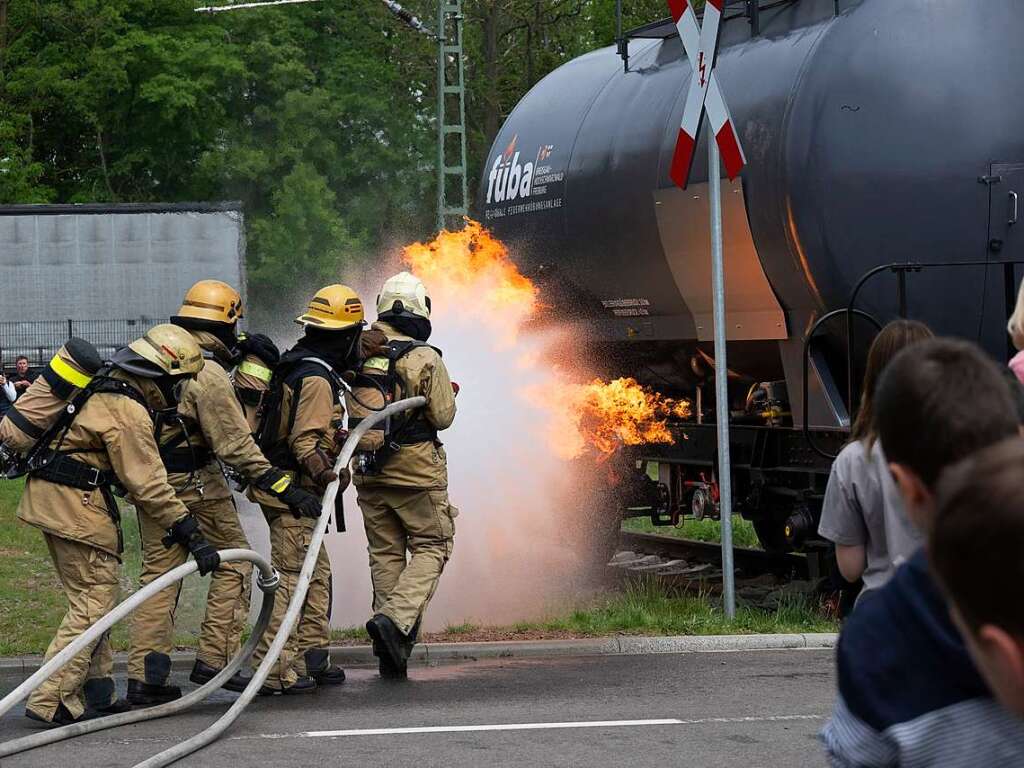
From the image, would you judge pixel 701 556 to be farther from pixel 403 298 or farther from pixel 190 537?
pixel 190 537

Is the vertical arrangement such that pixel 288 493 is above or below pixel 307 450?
below

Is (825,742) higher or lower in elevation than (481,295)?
lower

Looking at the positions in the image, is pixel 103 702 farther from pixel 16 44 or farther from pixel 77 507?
pixel 16 44

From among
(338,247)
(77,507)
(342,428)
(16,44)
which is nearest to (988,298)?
(342,428)

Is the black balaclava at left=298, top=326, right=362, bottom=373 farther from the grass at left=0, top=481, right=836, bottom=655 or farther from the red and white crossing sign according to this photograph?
the red and white crossing sign

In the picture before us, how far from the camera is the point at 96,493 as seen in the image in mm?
7352

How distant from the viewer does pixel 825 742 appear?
2350 mm

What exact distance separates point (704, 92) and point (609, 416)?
136 inches

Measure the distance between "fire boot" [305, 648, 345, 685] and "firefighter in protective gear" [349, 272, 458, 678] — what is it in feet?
0.82

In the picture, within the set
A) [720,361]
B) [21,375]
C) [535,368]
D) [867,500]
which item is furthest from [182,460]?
[21,375]

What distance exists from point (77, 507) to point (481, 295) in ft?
19.7

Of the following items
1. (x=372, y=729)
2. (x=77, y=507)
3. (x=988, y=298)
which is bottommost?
(x=372, y=729)

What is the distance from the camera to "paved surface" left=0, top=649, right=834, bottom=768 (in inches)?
255

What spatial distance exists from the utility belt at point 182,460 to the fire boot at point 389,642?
118cm
